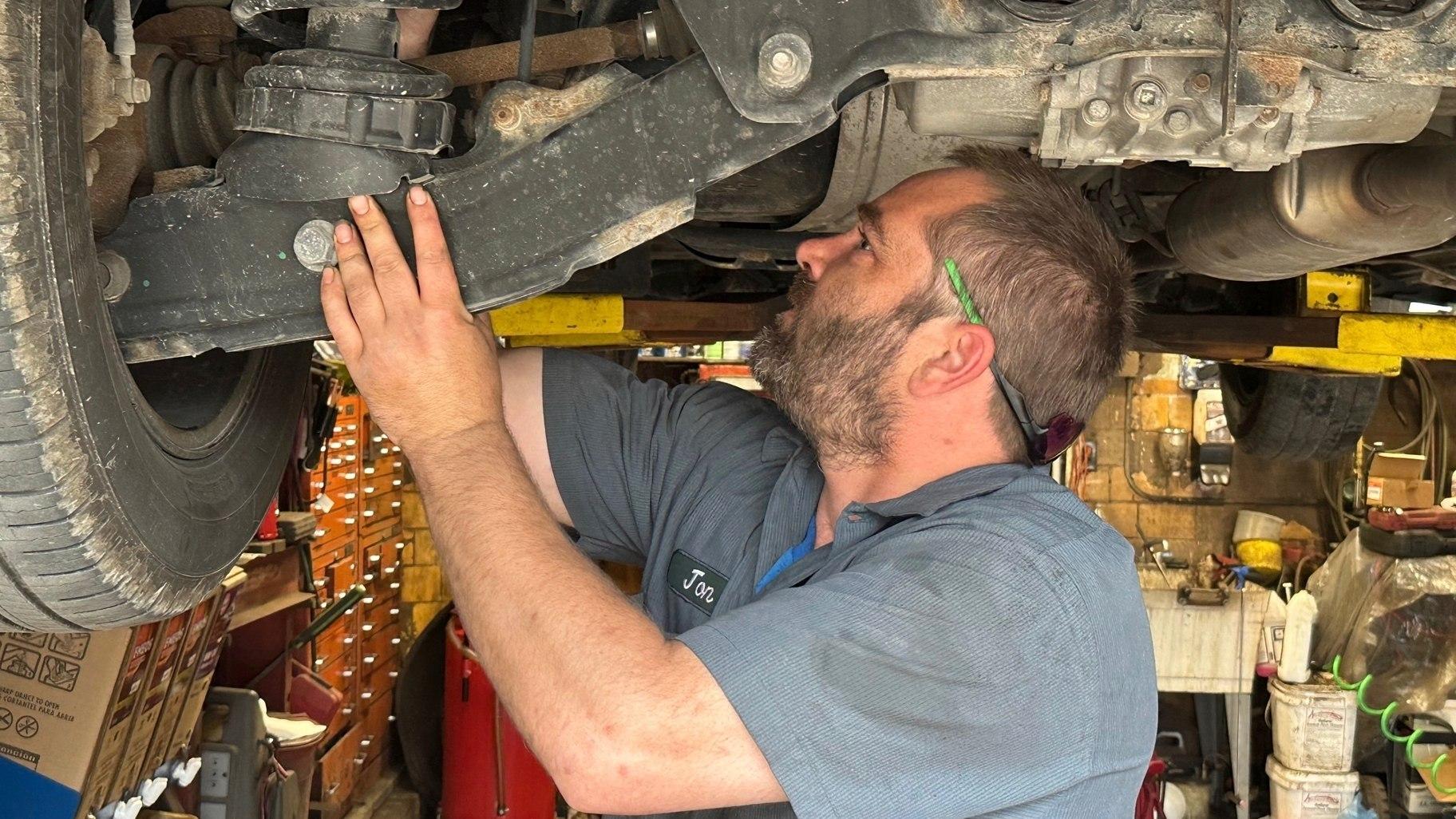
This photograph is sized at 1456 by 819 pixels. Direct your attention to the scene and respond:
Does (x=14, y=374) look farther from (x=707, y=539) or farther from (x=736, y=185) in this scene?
(x=736, y=185)

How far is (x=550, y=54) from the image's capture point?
1.22 meters

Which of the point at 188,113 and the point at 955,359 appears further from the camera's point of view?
the point at 955,359

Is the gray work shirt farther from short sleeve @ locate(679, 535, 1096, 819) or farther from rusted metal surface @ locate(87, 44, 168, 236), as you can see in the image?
rusted metal surface @ locate(87, 44, 168, 236)

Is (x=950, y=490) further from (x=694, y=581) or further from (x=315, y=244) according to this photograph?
(x=315, y=244)

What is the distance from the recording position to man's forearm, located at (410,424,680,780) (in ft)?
3.34

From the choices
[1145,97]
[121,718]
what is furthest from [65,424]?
[121,718]

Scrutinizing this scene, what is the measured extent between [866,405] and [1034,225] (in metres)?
0.28

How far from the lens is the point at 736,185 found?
171 cm

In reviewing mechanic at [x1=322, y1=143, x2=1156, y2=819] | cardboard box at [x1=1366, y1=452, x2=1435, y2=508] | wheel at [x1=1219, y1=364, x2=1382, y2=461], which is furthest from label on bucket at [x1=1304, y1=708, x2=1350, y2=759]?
mechanic at [x1=322, y1=143, x2=1156, y2=819]

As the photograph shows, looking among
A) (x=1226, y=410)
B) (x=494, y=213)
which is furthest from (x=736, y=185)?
(x=1226, y=410)

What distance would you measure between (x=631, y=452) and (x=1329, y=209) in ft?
3.09

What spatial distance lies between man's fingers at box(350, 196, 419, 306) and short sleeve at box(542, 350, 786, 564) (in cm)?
46

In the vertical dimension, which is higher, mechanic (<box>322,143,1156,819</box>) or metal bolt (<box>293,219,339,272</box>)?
metal bolt (<box>293,219,339,272</box>)

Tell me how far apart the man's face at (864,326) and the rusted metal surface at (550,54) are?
369 mm
